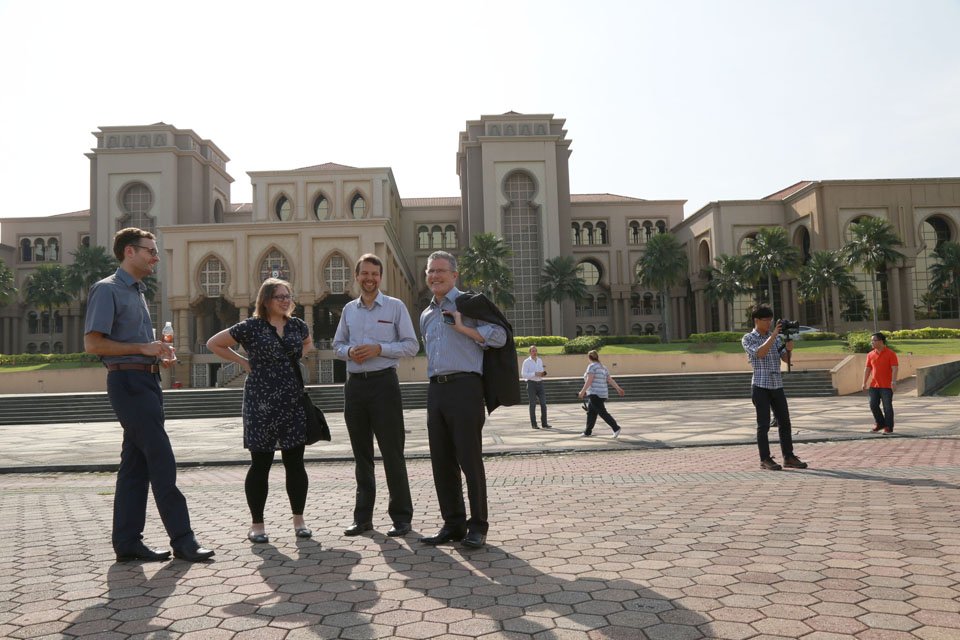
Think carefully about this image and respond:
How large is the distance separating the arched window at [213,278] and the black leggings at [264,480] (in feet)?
129

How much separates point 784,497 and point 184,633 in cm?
478

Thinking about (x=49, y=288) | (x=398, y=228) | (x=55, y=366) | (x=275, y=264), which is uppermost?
(x=398, y=228)

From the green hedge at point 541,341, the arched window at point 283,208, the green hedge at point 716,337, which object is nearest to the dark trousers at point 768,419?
the green hedge at point 541,341

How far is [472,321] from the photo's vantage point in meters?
4.44

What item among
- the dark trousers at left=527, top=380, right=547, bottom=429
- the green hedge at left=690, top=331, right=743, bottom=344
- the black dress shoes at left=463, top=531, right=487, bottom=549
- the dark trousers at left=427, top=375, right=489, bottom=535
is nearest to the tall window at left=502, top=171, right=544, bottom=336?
the green hedge at left=690, top=331, right=743, bottom=344

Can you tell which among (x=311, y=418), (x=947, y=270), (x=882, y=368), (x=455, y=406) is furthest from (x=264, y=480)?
(x=947, y=270)

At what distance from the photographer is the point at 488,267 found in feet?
158

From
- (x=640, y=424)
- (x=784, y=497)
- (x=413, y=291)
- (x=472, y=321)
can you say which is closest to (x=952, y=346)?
(x=640, y=424)

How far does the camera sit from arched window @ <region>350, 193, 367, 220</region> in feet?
186

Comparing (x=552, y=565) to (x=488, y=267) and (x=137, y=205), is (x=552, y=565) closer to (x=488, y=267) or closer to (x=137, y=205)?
(x=488, y=267)

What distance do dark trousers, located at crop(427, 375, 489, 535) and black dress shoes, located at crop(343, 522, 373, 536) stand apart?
2.25 feet

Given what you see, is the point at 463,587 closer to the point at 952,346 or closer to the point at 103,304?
the point at 103,304

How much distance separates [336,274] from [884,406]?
34718 millimetres

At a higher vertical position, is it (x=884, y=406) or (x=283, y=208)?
(x=283, y=208)
